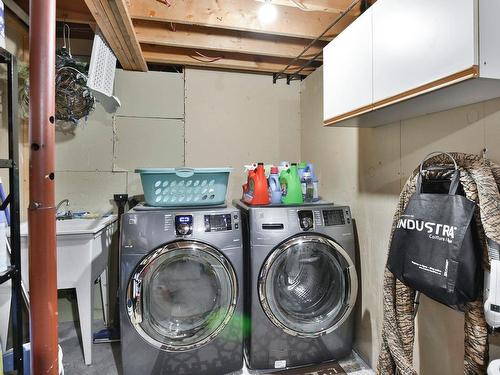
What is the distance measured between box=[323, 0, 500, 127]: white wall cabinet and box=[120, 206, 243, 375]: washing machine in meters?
1.02

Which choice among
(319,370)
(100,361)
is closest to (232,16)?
(319,370)

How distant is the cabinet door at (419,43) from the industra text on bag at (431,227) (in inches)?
21.6

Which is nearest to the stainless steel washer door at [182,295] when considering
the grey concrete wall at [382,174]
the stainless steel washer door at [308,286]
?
the stainless steel washer door at [308,286]

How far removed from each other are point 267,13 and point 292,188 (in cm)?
123

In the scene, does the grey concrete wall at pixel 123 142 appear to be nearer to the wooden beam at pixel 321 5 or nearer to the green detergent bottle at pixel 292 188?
the green detergent bottle at pixel 292 188

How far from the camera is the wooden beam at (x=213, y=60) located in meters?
2.60

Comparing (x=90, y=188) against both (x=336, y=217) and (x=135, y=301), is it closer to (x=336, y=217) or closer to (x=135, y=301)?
(x=135, y=301)

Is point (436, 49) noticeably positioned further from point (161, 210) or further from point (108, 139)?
point (108, 139)

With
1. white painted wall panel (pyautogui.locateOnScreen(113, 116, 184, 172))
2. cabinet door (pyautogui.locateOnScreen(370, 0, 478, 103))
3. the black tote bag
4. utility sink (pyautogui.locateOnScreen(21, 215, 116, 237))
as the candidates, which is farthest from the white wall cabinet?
utility sink (pyautogui.locateOnScreen(21, 215, 116, 237))

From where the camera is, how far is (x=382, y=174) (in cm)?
185

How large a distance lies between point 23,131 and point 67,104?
18.1 inches

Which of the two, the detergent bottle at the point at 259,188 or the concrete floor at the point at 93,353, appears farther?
the detergent bottle at the point at 259,188

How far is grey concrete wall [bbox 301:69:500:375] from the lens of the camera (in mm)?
1314

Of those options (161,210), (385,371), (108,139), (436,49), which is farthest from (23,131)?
(385,371)
